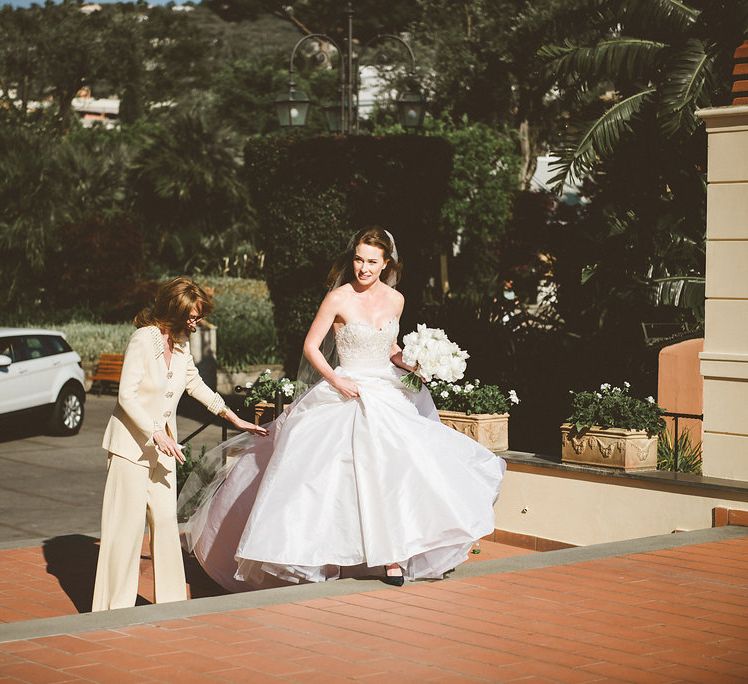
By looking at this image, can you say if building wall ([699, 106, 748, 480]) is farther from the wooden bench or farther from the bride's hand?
the wooden bench

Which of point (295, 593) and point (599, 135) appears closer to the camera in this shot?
point (295, 593)

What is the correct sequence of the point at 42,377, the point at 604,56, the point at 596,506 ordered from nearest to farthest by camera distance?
the point at 596,506 → the point at 604,56 → the point at 42,377

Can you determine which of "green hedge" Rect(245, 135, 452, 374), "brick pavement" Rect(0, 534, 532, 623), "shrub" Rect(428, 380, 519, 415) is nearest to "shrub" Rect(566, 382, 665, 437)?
"shrub" Rect(428, 380, 519, 415)

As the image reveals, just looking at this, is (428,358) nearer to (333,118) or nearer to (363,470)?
(363,470)

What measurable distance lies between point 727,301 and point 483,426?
2236 millimetres

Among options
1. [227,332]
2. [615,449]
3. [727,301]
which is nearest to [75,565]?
[615,449]

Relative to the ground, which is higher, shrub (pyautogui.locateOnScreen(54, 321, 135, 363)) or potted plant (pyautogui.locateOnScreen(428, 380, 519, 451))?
shrub (pyautogui.locateOnScreen(54, 321, 135, 363))

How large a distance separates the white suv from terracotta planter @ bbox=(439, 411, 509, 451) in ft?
28.6

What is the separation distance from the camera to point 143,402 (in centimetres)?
672

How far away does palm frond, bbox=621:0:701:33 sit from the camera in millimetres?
13820

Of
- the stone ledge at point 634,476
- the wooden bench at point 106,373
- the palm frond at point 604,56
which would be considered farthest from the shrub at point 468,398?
the wooden bench at point 106,373

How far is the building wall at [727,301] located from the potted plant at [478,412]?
5.78 feet

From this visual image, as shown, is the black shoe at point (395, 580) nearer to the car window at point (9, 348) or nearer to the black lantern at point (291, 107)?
the car window at point (9, 348)

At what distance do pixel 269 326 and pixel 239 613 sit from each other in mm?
Answer: 19286
